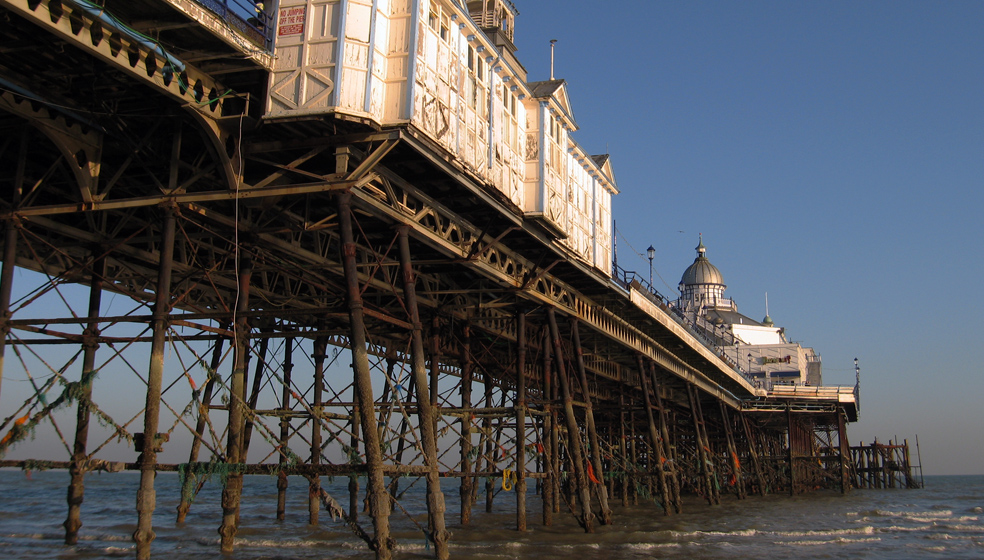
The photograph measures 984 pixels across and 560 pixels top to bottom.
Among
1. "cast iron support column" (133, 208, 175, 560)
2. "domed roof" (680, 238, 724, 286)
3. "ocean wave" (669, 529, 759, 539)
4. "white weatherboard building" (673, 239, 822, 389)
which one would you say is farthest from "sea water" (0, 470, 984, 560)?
"domed roof" (680, 238, 724, 286)

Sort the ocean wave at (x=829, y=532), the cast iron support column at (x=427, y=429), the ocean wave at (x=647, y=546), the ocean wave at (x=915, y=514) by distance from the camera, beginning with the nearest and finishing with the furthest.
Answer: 1. the cast iron support column at (x=427, y=429)
2. the ocean wave at (x=647, y=546)
3. the ocean wave at (x=829, y=532)
4. the ocean wave at (x=915, y=514)

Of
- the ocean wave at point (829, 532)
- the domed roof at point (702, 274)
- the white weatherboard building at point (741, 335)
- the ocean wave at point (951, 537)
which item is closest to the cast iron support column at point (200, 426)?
the ocean wave at point (829, 532)

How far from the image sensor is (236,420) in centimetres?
1669

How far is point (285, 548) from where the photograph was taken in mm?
20172

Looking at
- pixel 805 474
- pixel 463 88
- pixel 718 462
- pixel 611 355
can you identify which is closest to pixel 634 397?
pixel 718 462

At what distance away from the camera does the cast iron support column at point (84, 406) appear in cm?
1545

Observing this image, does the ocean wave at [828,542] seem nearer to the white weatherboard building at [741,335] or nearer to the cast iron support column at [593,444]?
the cast iron support column at [593,444]

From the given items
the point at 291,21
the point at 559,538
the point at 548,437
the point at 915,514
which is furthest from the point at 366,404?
the point at 915,514

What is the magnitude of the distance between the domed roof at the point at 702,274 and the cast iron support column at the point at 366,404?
99.9 m

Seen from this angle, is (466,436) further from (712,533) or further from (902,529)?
(902,529)

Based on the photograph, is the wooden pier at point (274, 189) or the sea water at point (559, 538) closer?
the wooden pier at point (274, 189)

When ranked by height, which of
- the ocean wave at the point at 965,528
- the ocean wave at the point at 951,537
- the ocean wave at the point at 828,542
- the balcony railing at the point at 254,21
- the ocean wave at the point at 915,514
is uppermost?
the balcony railing at the point at 254,21

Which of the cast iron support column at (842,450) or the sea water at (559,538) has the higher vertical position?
the cast iron support column at (842,450)

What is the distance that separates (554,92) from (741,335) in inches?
3198
